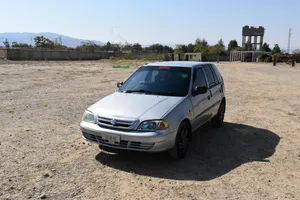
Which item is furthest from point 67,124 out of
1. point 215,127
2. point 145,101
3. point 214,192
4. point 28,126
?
point 214,192

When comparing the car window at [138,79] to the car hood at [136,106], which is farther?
the car window at [138,79]

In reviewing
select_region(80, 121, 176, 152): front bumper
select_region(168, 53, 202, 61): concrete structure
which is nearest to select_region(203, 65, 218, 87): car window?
select_region(80, 121, 176, 152): front bumper

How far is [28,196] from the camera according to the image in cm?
409

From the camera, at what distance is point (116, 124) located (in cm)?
498

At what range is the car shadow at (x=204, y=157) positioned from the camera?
4.99m

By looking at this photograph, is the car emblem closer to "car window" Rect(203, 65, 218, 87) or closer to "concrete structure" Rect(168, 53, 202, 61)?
"car window" Rect(203, 65, 218, 87)

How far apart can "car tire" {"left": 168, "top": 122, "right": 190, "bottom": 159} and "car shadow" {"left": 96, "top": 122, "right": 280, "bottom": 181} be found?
0.47 feet

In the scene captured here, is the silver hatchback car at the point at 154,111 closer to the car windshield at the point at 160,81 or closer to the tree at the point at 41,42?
the car windshield at the point at 160,81

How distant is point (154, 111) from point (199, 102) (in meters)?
1.47

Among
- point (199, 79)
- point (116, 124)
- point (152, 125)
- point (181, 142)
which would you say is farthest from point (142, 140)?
point (199, 79)

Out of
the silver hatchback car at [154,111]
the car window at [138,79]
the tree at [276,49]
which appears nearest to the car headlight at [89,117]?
the silver hatchback car at [154,111]

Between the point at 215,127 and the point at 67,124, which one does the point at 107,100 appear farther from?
the point at 215,127

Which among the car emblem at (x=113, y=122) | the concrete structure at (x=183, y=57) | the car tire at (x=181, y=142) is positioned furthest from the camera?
the concrete structure at (x=183, y=57)

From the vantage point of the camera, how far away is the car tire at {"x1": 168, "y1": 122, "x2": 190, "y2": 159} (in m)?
5.23
